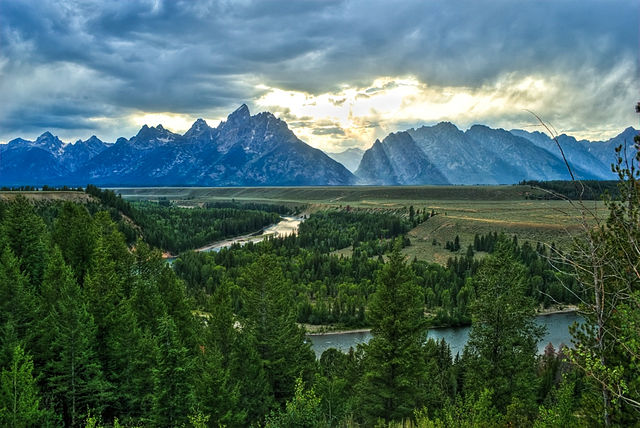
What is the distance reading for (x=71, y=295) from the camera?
24469 millimetres

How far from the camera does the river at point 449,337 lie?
54969 mm

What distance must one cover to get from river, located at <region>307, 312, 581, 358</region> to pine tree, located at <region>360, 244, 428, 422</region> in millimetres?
30388

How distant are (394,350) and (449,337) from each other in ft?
138

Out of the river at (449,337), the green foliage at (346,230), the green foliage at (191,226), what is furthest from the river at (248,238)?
the river at (449,337)

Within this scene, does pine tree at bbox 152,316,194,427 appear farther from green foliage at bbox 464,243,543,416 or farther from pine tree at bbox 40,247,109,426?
green foliage at bbox 464,243,543,416

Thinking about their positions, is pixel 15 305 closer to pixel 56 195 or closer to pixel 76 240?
pixel 76 240

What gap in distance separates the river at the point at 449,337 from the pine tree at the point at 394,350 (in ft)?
99.7

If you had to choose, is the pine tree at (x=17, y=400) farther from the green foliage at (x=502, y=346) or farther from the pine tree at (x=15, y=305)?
the green foliage at (x=502, y=346)

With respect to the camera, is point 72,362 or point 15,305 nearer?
point 72,362

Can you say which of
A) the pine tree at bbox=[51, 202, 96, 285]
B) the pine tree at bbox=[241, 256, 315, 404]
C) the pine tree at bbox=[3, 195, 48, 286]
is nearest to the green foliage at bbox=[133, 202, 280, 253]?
the pine tree at bbox=[51, 202, 96, 285]

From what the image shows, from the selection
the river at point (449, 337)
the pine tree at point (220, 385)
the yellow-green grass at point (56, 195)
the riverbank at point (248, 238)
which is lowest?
the river at point (449, 337)

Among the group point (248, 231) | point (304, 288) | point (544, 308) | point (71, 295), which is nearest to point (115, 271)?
point (71, 295)

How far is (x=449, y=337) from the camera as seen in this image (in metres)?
59.8

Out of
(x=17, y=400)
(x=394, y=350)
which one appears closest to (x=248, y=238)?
(x=394, y=350)
